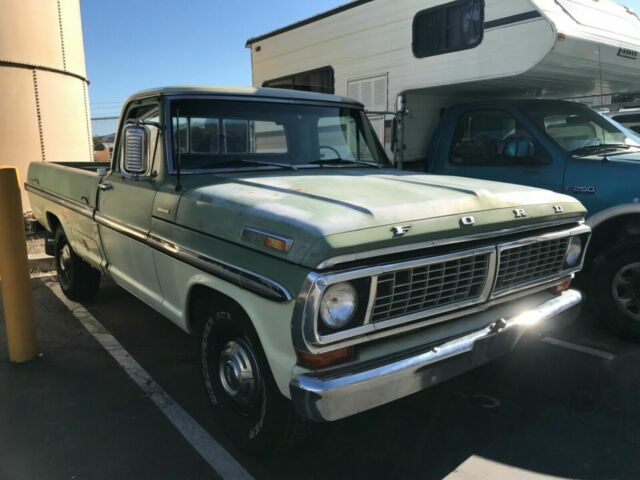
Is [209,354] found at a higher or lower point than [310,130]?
lower

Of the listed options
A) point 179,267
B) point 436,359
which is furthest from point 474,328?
point 179,267

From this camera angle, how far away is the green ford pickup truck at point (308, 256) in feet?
7.35

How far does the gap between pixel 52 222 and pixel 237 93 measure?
3.07 m

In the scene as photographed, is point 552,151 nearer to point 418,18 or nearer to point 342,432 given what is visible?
point 418,18

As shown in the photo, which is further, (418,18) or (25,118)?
(25,118)

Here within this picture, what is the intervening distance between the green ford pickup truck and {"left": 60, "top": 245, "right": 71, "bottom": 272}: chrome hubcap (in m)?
1.44

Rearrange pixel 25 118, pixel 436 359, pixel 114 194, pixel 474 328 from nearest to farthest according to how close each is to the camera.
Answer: pixel 436 359, pixel 474 328, pixel 114 194, pixel 25 118

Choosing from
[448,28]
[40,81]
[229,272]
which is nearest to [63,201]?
[229,272]

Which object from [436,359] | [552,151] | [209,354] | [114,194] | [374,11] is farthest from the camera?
[374,11]

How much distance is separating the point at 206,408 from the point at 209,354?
0.57 meters

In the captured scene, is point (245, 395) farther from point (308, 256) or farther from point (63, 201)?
point (63, 201)

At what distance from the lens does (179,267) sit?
306 centimetres

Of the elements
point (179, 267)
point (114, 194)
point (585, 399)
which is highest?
point (114, 194)

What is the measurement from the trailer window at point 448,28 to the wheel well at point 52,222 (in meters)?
4.13
